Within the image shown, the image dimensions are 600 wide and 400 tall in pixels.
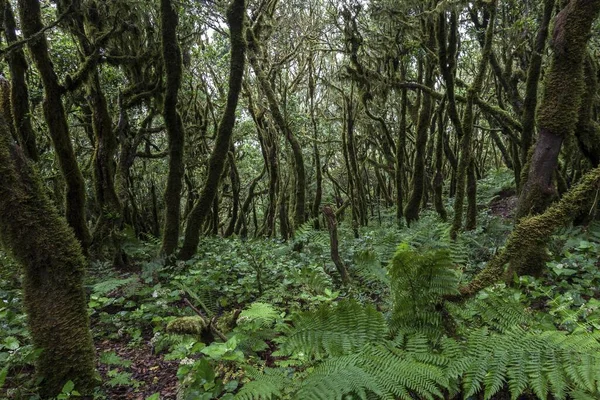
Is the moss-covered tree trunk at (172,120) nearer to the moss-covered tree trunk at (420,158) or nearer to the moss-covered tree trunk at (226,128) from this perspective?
the moss-covered tree trunk at (226,128)

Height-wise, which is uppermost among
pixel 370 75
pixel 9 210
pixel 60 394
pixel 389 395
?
pixel 370 75

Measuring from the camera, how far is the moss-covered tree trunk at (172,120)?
655cm

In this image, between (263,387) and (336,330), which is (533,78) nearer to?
(336,330)

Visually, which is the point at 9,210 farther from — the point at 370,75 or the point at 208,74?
the point at 208,74

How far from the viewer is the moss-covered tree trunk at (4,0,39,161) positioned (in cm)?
672

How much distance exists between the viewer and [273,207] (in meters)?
13.2

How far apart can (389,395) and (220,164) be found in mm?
5649

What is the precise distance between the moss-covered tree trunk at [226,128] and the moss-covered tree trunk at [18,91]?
11.2ft

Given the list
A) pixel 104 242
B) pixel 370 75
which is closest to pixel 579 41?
pixel 370 75

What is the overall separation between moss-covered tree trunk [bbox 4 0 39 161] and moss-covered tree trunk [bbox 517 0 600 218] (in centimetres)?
796

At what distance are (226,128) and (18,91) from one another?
388cm

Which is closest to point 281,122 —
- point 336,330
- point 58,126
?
point 58,126

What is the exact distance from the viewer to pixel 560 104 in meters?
3.79

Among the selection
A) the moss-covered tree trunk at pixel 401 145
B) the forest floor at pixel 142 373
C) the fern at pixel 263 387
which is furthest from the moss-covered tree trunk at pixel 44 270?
the moss-covered tree trunk at pixel 401 145
